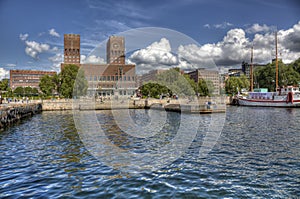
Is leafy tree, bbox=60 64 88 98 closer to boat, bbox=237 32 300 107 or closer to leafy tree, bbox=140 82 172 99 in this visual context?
leafy tree, bbox=140 82 172 99

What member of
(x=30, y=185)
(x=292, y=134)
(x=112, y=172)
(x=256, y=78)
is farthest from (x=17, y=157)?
(x=256, y=78)

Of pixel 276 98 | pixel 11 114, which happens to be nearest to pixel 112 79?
pixel 276 98

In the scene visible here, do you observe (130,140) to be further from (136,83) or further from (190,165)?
(136,83)

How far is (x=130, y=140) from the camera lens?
22.5 m

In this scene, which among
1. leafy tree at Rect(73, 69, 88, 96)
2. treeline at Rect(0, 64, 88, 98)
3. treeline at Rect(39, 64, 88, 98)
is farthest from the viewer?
treeline at Rect(0, 64, 88, 98)

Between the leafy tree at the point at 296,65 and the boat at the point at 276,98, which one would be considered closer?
the boat at the point at 276,98

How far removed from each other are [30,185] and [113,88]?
124m

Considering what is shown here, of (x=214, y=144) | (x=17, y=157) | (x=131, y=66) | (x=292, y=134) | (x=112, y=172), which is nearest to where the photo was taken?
(x=112, y=172)

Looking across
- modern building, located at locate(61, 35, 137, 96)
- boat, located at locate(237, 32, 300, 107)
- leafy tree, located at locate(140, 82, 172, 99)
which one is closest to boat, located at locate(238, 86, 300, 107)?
boat, located at locate(237, 32, 300, 107)

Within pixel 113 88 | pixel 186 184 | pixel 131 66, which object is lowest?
pixel 186 184

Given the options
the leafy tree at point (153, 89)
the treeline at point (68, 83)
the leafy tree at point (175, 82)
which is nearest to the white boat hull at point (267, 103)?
the leafy tree at point (175, 82)

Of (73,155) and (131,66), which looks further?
(131,66)

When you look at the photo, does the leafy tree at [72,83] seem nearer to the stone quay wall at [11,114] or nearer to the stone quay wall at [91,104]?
the stone quay wall at [91,104]

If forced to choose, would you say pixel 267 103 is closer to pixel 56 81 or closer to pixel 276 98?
pixel 276 98
